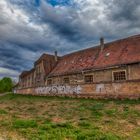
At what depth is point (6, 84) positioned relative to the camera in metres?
50.6

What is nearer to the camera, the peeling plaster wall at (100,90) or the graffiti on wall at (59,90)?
the peeling plaster wall at (100,90)

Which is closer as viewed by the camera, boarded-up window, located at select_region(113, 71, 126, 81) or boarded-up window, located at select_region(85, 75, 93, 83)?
boarded-up window, located at select_region(113, 71, 126, 81)

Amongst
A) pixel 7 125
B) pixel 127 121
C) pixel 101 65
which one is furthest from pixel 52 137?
pixel 101 65

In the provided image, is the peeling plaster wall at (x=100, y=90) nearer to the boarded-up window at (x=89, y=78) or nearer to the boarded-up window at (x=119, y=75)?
the boarded-up window at (x=89, y=78)

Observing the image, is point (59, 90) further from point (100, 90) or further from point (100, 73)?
point (100, 90)

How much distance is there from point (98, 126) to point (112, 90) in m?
9.40

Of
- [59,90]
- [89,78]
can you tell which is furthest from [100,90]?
[59,90]

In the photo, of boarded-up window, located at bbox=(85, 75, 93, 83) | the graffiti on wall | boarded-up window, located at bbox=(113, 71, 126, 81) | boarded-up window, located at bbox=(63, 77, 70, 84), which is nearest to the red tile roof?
boarded-up window, located at bbox=(63, 77, 70, 84)

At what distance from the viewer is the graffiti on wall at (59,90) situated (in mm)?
19656

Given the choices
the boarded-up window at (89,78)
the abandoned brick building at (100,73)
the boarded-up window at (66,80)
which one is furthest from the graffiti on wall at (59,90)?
the boarded-up window at (89,78)

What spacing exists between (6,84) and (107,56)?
116 ft

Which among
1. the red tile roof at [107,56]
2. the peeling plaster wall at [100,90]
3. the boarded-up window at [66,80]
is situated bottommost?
the peeling plaster wall at [100,90]

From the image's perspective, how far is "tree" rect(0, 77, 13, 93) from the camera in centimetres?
4991

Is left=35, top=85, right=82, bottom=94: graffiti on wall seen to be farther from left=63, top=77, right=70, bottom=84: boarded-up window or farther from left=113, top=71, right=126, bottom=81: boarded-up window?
left=113, top=71, right=126, bottom=81: boarded-up window
